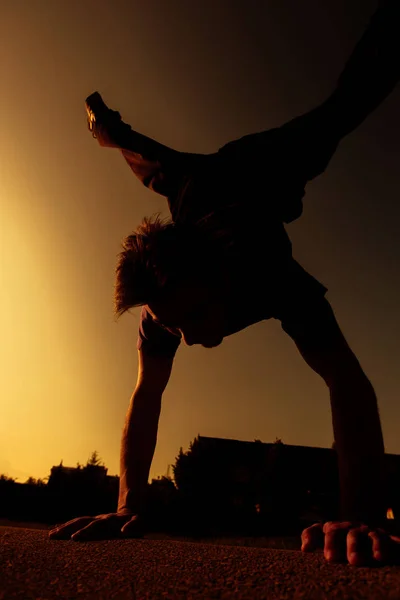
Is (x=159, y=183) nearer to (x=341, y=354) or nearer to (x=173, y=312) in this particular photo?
(x=173, y=312)

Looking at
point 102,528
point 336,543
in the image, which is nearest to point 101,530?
point 102,528

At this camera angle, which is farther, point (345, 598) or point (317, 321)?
point (317, 321)

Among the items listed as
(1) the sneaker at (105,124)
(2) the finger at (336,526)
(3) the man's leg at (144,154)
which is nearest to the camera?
(2) the finger at (336,526)

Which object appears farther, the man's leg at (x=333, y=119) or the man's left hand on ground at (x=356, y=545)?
the man's leg at (x=333, y=119)

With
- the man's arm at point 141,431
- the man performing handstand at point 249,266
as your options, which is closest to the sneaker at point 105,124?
the man performing handstand at point 249,266

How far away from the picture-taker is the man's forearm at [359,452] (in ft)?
5.39

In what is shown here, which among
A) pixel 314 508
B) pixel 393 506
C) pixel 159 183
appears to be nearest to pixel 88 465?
pixel 314 508

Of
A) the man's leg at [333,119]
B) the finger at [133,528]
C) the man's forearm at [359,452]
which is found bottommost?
the finger at [133,528]

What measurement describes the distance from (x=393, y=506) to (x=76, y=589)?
22897 millimetres

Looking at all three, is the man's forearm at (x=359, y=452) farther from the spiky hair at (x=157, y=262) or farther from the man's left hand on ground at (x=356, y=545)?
the spiky hair at (x=157, y=262)

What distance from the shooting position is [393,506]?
63.9ft

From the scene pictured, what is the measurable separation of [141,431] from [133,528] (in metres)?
0.53

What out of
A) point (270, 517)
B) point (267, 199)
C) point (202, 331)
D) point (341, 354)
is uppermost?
point (267, 199)

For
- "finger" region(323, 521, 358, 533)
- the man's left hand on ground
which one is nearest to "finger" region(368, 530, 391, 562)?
the man's left hand on ground
